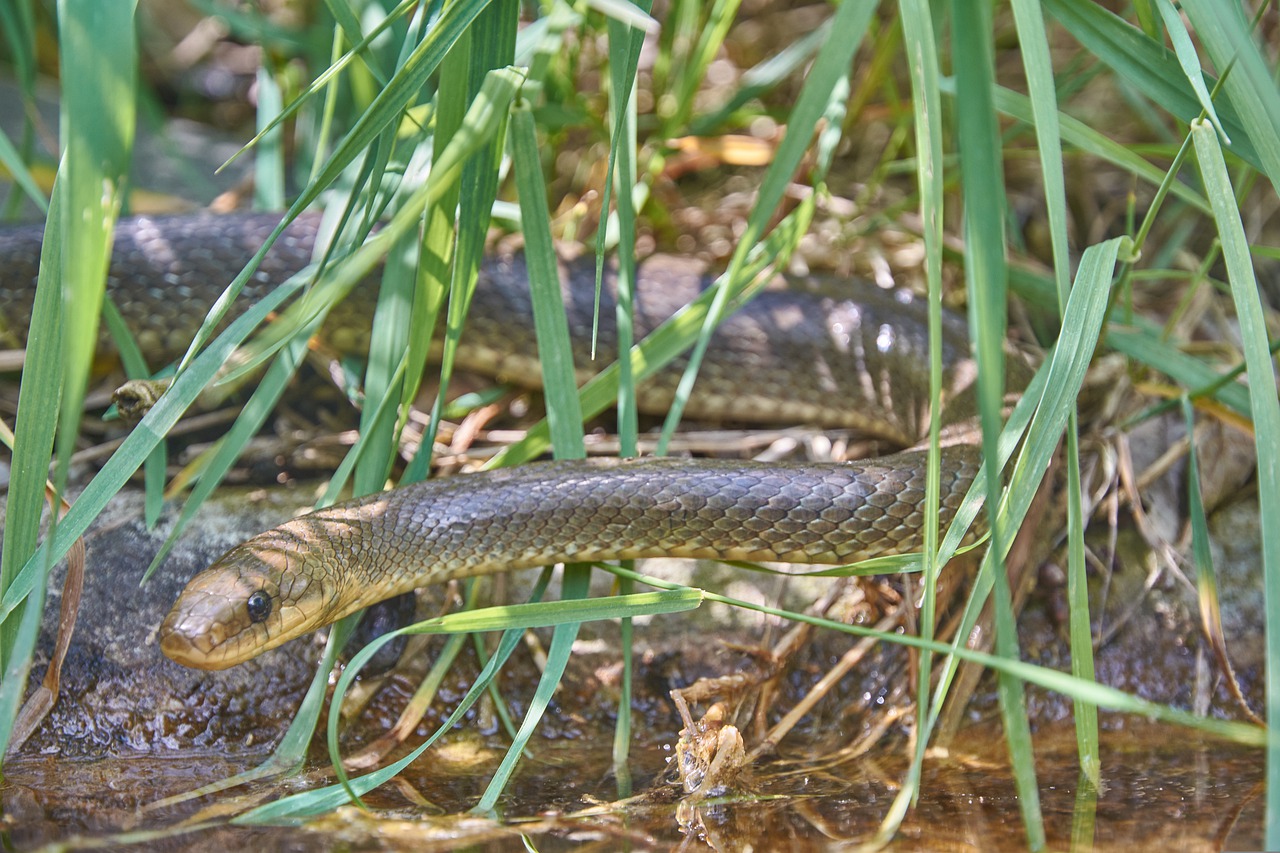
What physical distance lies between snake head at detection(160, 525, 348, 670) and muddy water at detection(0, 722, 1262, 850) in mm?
325

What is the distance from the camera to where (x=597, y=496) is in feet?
9.69

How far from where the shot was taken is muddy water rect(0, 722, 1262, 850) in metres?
2.23

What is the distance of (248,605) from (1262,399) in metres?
2.24

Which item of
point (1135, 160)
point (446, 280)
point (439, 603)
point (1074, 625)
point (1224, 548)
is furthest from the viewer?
point (1224, 548)

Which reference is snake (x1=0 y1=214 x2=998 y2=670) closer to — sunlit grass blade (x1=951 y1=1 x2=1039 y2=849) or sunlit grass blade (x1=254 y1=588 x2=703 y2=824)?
sunlit grass blade (x1=254 y1=588 x2=703 y2=824)

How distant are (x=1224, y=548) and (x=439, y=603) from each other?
2460 mm

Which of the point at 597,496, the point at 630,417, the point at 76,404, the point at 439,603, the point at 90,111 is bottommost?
the point at 439,603

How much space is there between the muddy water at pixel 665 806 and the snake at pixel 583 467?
0.39m

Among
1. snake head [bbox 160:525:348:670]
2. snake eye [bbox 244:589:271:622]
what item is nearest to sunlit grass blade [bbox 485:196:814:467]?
snake head [bbox 160:525:348:670]

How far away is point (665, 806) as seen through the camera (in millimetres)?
2455

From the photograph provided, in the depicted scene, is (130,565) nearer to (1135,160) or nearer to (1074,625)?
(1074,625)

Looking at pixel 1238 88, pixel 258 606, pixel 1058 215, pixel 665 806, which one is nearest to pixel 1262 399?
pixel 1058 215

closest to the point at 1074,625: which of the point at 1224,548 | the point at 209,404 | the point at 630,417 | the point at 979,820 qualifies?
the point at 979,820

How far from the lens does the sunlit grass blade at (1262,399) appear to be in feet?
5.65
